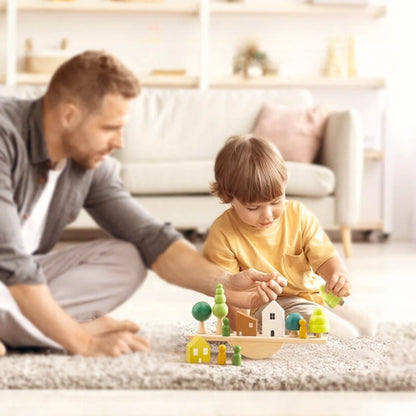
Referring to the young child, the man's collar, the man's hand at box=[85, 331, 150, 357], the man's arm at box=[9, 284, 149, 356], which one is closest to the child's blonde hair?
the young child

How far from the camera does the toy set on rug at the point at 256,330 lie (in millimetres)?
317

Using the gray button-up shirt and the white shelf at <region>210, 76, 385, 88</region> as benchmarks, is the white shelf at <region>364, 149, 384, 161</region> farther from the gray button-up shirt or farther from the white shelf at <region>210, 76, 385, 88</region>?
the gray button-up shirt

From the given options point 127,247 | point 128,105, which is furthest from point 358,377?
point 127,247

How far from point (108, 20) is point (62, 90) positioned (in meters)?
5.15

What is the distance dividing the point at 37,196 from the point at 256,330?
1053 mm

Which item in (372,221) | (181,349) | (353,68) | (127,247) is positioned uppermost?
(353,68)

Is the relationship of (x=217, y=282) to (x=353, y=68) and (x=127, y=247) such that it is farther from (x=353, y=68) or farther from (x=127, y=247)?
(x=353, y=68)

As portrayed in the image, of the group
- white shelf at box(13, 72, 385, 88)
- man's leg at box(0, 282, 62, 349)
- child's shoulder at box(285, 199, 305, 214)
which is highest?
white shelf at box(13, 72, 385, 88)

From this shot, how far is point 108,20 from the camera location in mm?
5879

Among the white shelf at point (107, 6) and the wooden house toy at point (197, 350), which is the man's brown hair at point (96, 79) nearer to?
the wooden house toy at point (197, 350)

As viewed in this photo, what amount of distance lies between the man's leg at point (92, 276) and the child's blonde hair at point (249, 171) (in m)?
1.23

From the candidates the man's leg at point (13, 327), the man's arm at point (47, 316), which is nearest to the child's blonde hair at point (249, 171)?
the man's arm at point (47, 316)

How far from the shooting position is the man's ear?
0.89 m

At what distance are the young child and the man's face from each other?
1.73 ft
